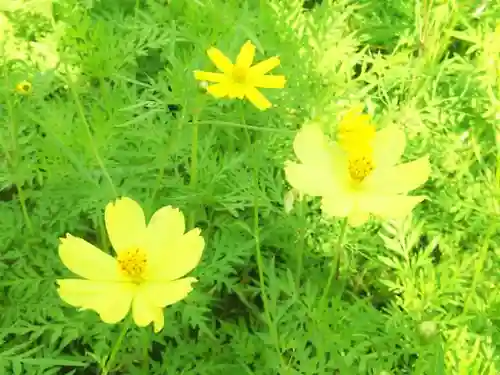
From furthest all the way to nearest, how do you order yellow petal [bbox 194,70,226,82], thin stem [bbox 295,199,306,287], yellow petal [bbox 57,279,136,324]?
thin stem [bbox 295,199,306,287] → yellow petal [bbox 194,70,226,82] → yellow petal [bbox 57,279,136,324]

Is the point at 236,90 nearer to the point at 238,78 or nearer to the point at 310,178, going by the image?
the point at 238,78

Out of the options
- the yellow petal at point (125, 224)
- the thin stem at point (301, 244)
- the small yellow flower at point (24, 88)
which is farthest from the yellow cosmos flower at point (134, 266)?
the small yellow flower at point (24, 88)

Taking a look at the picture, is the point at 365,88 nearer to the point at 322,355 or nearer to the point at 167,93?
the point at 167,93

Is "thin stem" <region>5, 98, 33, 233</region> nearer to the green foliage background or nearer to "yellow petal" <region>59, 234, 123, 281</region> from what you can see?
the green foliage background

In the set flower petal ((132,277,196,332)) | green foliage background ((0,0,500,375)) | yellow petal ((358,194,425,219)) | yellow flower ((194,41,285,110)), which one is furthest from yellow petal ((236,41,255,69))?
flower petal ((132,277,196,332))

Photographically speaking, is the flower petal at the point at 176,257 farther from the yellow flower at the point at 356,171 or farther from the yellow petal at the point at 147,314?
the yellow flower at the point at 356,171
